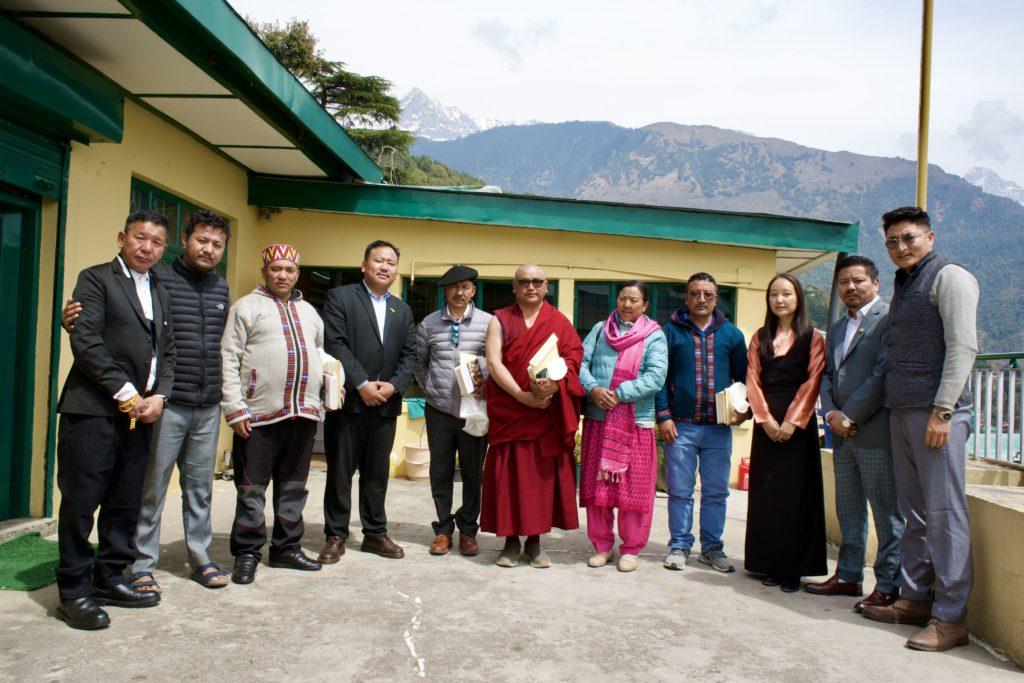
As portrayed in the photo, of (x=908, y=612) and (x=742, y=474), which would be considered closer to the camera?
(x=908, y=612)

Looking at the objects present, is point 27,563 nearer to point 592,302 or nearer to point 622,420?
point 622,420

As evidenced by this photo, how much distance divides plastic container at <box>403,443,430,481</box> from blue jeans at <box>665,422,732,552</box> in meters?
3.39

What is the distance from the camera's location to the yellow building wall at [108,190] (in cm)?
476

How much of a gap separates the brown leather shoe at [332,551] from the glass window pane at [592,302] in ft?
13.6

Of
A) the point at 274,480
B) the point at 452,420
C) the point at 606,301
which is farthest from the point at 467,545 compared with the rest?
the point at 606,301

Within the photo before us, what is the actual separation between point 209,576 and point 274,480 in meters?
0.58

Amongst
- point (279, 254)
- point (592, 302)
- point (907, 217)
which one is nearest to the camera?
point (907, 217)

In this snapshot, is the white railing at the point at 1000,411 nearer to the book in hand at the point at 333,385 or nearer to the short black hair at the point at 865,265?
the short black hair at the point at 865,265

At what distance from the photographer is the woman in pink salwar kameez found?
14.8 feet

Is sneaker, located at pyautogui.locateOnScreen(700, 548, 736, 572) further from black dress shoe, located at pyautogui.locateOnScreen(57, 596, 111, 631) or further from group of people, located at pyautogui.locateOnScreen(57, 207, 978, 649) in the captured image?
black dress shoe, located at pyautogui.locateOnScreen(57, 596, 111, 631)

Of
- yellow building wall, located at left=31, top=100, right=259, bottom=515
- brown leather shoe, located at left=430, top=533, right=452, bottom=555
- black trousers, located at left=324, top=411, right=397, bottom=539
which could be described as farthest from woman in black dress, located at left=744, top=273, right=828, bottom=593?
yellow building wall, located at left=31, top=100, right=259, bottom=515

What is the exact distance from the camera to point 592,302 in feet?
26.3

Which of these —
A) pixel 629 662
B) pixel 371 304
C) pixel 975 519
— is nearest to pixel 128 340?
pixel 371 304

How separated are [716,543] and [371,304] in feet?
8.45
